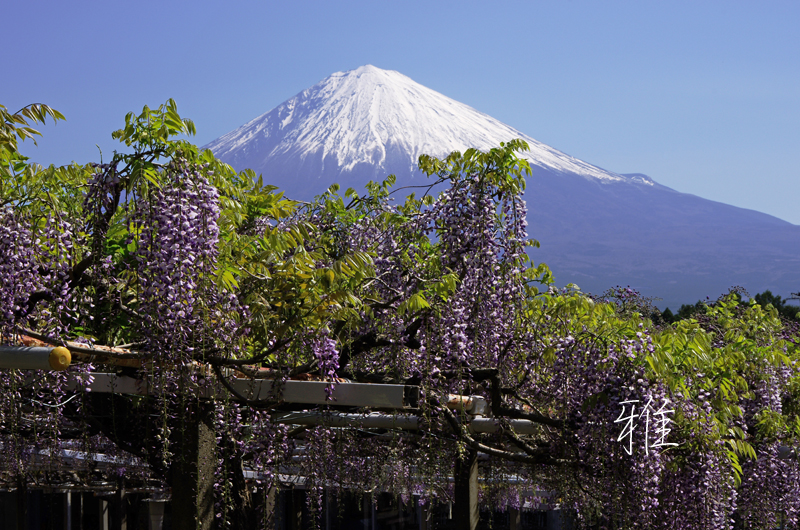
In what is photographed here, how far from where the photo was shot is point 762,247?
158m

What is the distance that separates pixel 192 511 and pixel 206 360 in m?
0.97

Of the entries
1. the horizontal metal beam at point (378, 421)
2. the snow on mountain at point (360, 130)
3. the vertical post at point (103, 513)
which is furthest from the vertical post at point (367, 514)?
the snow on mountain at point (360, 130)

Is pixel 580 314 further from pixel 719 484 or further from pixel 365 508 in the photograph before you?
pixel 365 508

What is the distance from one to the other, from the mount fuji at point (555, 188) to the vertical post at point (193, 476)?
104 metres

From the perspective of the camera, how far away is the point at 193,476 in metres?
4.85

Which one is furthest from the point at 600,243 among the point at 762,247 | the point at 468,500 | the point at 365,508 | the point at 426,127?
the point at 468,500

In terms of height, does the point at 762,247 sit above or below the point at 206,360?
above

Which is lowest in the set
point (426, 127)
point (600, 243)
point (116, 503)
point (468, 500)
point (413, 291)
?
point (116, 503)

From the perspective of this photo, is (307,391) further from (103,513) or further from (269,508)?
(103,513)

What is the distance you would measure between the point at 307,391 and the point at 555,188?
149525 mm

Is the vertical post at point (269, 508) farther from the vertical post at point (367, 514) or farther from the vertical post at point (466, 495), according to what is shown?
the vertical post at point (367, 514)

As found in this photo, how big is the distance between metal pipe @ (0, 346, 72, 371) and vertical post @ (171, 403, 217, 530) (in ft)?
5.53

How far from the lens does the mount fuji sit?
120m

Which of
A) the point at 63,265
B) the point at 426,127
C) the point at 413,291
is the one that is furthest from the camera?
the point at 426,127
